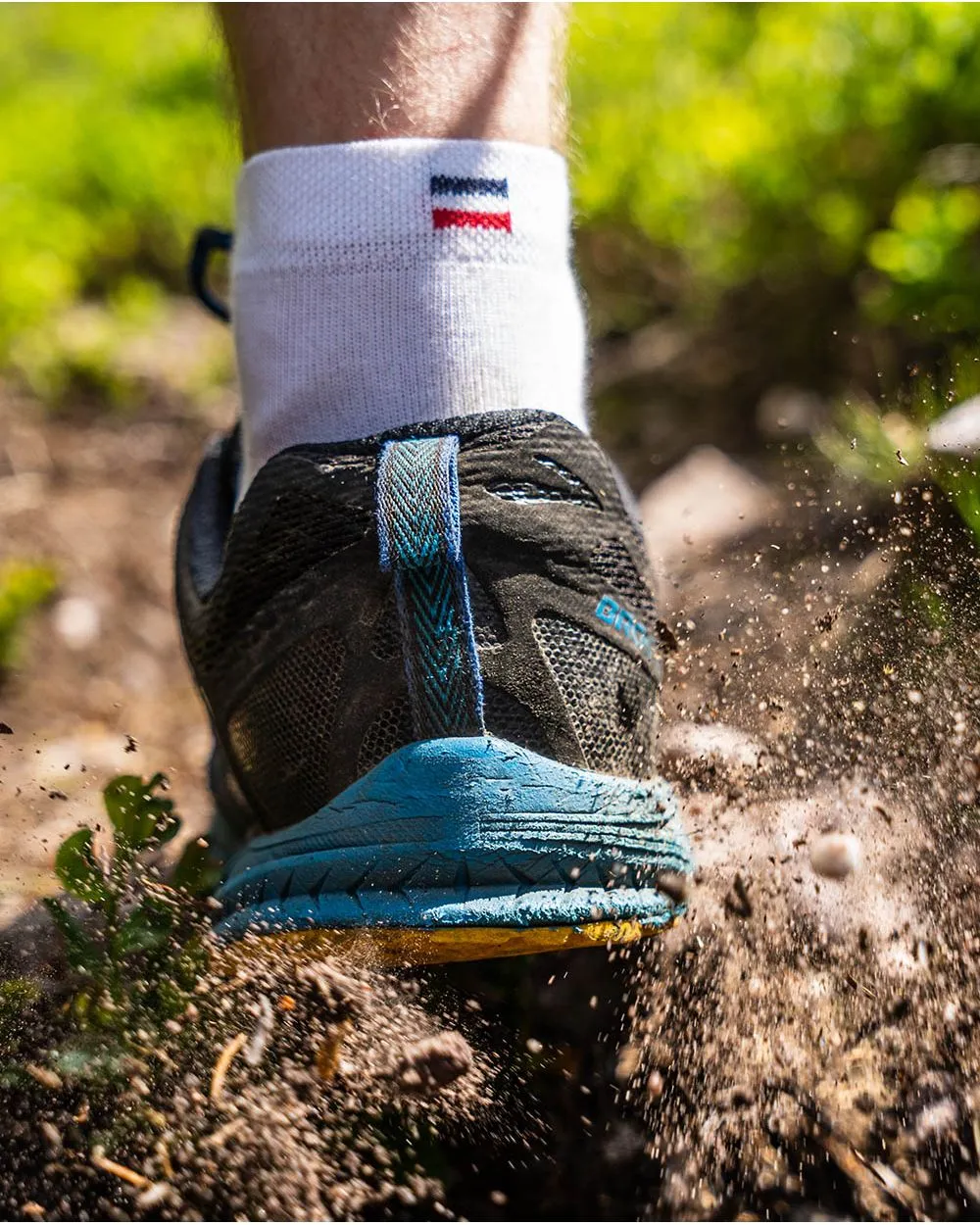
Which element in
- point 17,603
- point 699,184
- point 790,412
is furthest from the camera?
point 699,184

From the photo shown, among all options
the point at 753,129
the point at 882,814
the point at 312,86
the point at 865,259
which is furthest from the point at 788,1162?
the point at 753,129

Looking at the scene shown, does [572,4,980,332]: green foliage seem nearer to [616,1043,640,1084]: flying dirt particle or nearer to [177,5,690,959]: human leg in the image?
[177,5,690,959]: human leg

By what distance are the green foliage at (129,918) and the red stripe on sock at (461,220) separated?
2.44ft

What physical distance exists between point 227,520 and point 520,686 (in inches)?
22.8

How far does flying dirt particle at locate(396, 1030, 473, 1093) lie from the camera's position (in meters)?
1.29

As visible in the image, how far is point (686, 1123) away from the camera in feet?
4.10

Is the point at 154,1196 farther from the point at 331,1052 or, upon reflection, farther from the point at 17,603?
the point at 17,603

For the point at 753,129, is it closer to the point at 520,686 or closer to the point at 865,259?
the point at 865,259

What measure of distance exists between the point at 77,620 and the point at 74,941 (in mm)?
1281

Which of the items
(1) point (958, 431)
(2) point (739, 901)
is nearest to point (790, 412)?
(1) point (958, 431)

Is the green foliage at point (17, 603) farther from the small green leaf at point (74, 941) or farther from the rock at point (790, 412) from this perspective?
the rock at point (790, 412)

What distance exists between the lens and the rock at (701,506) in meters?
2.31

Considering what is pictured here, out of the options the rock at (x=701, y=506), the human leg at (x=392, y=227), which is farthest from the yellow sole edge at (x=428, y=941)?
the rock at (x=701, y=506)

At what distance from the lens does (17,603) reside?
233 centimetres
